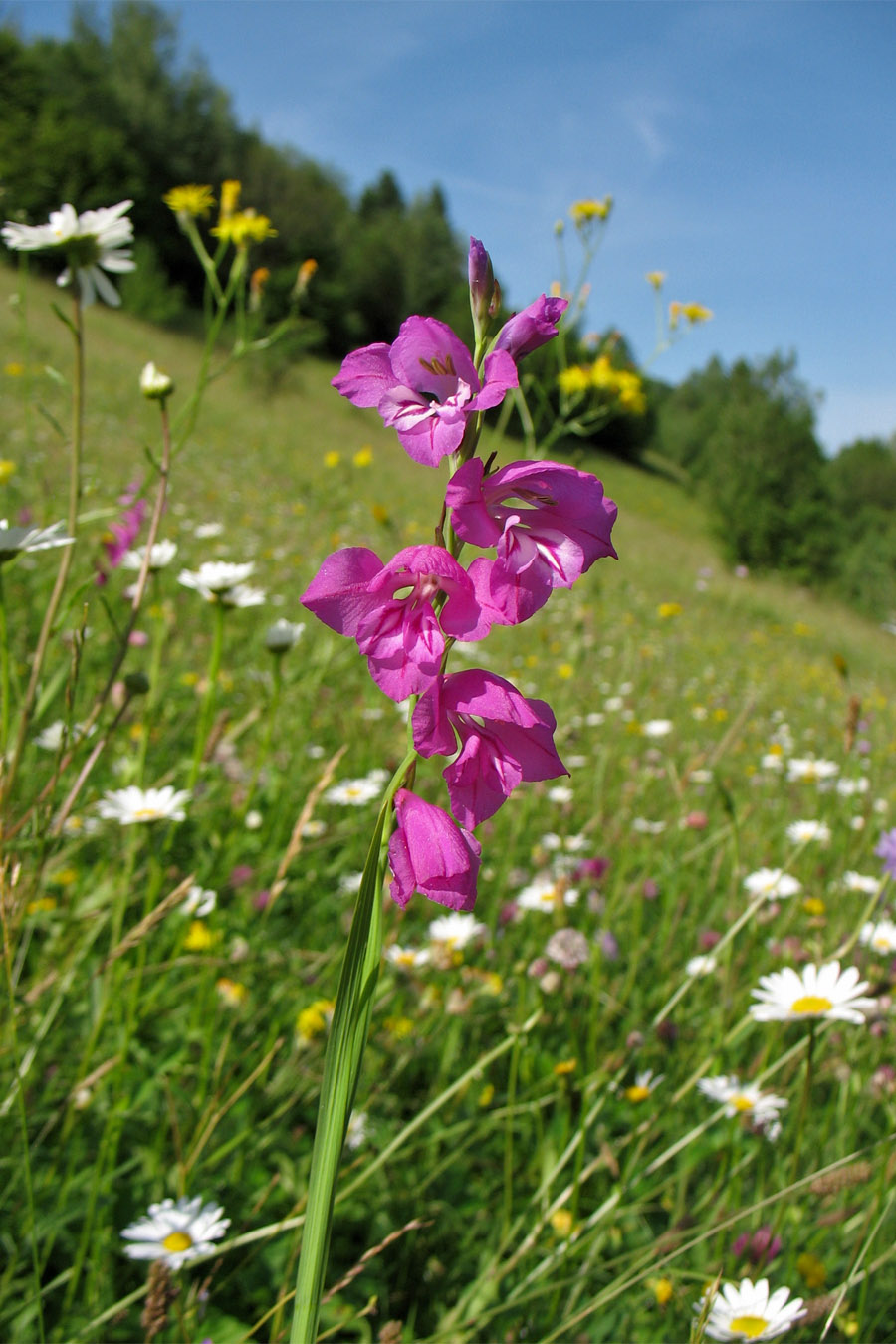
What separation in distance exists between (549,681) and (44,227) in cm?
361

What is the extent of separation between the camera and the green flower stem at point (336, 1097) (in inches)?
23.4

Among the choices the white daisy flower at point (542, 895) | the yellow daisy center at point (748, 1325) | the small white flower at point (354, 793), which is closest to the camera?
the yellow daisy center at point (748, 1325)

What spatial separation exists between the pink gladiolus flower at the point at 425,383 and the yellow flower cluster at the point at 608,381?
231 centimetres

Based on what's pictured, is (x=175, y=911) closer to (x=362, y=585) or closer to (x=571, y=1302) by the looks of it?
(x=571, y=1302)

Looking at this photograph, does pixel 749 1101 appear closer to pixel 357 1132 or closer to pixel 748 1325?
pixel 748 1325

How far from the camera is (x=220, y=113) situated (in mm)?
36938

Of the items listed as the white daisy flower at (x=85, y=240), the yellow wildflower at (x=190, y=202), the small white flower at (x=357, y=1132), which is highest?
the yellow wildflower at (x=190, y=202)

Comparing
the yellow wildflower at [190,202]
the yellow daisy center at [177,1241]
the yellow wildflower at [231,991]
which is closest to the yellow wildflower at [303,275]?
the yellow wildflower at [190,202]

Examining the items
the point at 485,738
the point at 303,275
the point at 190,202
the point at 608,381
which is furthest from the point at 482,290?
the point at 608,381

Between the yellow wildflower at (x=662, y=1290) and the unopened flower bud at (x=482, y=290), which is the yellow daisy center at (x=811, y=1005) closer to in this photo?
the yellow wildflower at (x=662, y=1290)

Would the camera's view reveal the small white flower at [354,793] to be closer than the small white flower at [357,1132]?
No

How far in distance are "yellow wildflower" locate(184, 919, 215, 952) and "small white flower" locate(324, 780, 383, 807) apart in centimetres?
70

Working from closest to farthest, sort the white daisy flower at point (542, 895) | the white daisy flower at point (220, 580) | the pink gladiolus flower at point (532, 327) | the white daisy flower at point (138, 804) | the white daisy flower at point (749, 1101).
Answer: the pink gladiolus flower at point (532, 327), the white daisy flower at point (749, 1101), the white daisy flower at point (138, 804), the white daisy flower at point (220, 580), the white daisy flower at point (542, 895)

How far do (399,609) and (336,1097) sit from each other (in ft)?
1.18
